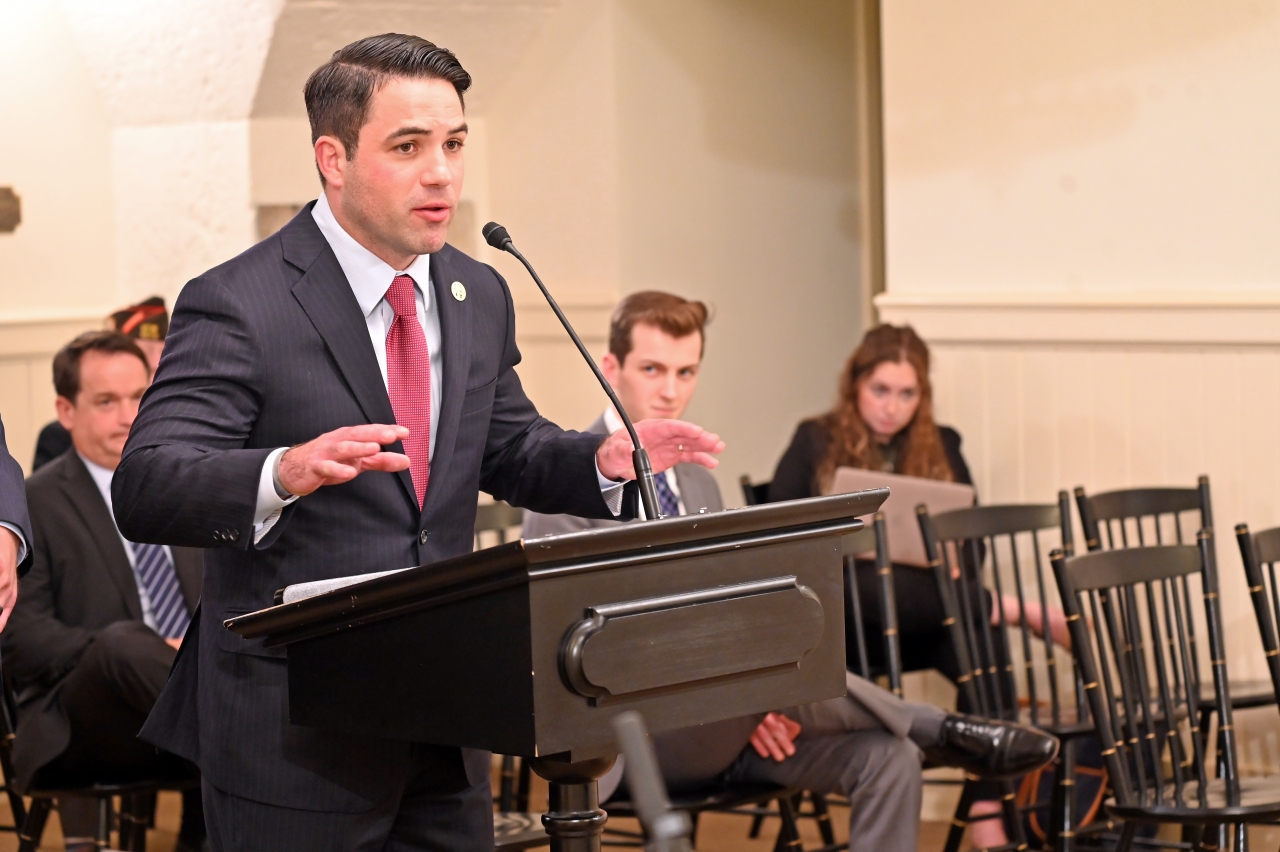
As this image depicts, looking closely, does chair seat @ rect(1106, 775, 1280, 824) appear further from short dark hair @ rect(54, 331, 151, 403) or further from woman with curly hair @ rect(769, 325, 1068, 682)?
short dark hair @ rect(54, 331, 151, 403)

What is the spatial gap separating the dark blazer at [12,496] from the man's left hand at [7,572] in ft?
0.06

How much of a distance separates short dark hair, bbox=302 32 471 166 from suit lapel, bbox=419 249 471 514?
0.20 metres

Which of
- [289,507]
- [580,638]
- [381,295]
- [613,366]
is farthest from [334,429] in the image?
[613,366]

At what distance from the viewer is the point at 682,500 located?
3.35m

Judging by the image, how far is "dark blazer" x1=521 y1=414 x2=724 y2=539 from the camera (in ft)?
10.1

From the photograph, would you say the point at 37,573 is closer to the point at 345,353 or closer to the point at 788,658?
the point at 345,353

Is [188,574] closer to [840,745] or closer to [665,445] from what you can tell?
[840,745]

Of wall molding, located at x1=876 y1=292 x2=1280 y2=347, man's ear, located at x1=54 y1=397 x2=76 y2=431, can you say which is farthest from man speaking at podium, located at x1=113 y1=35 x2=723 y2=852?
wall molding, located at x1=876 y1=292 x2=1280 y2=347

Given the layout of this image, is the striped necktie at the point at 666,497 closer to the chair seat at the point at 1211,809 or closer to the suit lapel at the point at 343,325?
the chair seat at the point at 1211,809

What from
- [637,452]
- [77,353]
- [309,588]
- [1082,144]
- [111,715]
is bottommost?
[111,715]

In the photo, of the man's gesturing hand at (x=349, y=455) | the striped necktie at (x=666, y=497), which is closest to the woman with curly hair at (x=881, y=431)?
the striped necktie at (x=666, y=497)

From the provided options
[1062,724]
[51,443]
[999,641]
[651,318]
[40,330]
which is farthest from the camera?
A: [40,330]

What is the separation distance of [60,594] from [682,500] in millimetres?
1331

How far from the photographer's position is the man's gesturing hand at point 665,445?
1.73 meters
